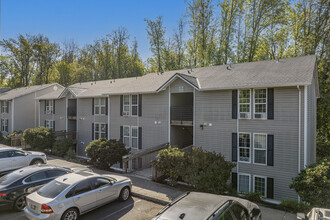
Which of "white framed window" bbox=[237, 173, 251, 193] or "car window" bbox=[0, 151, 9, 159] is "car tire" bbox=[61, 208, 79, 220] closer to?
"car window" bbox=[0, 151, 9, 159]

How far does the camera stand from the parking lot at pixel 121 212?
787 cm

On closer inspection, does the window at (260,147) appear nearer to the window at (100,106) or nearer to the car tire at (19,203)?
the car tire at (19,203)

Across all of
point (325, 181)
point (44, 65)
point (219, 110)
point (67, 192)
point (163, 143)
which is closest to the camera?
point (67, 192)

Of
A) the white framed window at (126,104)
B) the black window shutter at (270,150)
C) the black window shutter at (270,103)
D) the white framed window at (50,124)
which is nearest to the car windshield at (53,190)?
the black window shutter at (270,150)

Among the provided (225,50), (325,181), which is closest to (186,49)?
(225,50)

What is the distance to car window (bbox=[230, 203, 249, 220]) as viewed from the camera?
5.34m

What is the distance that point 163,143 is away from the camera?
53.4ft

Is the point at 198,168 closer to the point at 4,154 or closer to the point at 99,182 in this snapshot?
the point at 99,182

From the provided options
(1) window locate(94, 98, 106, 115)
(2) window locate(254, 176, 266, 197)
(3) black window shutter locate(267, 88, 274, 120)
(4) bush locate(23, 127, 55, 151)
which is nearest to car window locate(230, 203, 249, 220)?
(2) window locate(254, 176, 266, 197)

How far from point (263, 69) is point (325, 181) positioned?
28.7 ft

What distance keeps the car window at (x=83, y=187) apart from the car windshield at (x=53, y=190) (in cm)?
35

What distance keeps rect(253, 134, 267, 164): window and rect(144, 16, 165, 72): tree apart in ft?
86.1

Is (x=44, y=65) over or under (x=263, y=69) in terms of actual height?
over

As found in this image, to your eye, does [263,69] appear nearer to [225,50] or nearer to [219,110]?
[219,110]
